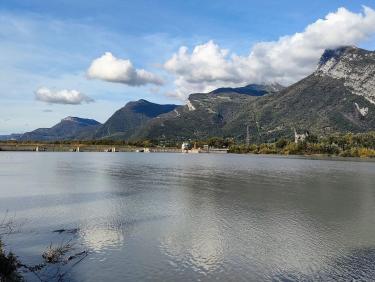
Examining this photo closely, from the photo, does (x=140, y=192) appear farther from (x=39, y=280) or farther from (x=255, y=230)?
(x=39, y=280)

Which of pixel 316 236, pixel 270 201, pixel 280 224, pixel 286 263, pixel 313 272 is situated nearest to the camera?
pixel 313 272

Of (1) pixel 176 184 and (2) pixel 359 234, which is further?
(1) pixel 176 184

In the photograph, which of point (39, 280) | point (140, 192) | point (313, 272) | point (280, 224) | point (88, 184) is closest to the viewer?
point (39, 280)

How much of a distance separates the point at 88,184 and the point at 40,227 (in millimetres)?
44677

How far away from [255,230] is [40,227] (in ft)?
72.6

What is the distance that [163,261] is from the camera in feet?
104

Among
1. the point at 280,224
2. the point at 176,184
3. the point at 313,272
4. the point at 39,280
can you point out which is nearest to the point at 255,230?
the point at 280,224

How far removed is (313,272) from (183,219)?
21290 mm

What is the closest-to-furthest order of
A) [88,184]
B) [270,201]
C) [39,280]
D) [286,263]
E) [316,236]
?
[39,280] < [286,263] < [316,236] < [270,201] < [88,184]

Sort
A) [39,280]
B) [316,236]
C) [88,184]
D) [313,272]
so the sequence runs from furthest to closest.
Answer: [88,184], [316,236], [313,272], [39,280]

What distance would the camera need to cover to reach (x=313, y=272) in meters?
30.1

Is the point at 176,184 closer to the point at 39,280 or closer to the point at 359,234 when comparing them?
the point at 359,234

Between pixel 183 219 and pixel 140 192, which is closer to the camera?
pixel 183 219

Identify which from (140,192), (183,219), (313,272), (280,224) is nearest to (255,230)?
(280,224)
